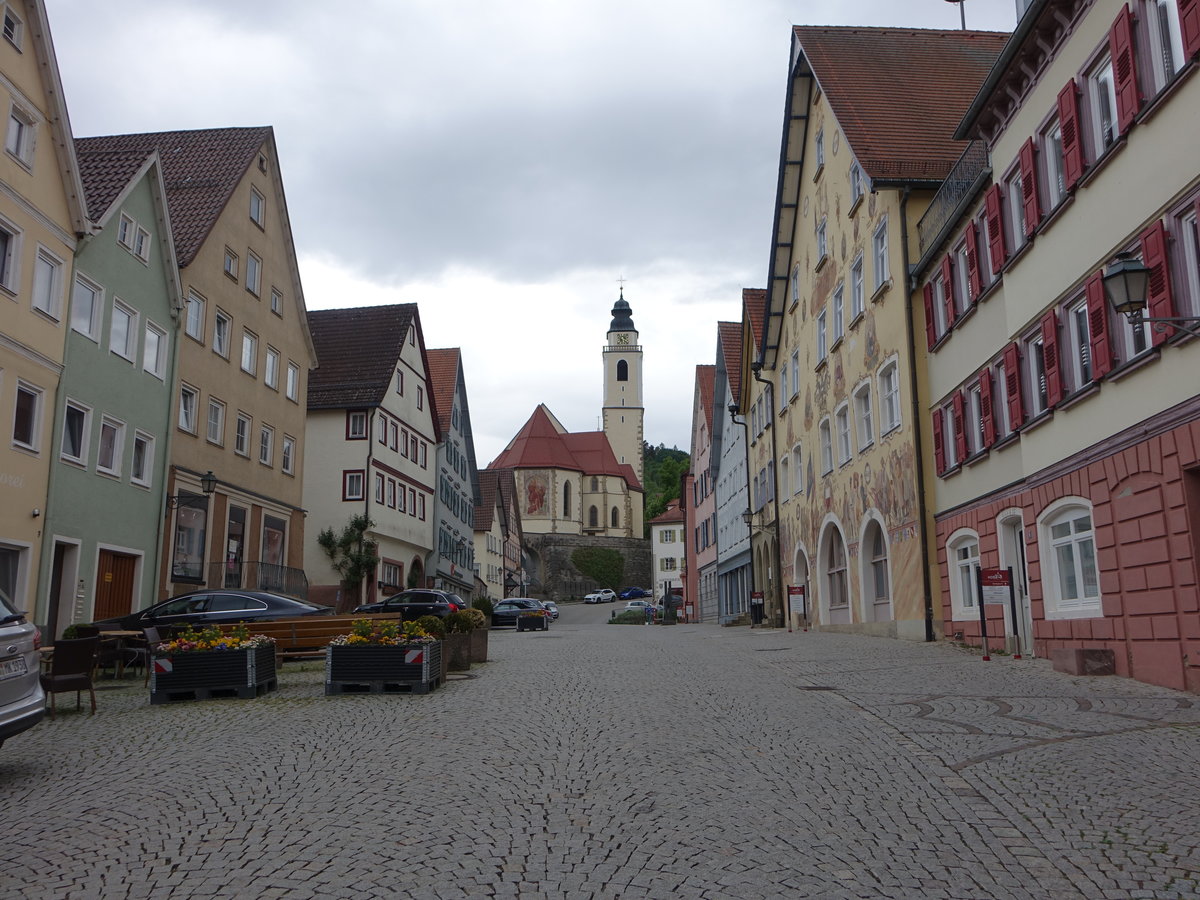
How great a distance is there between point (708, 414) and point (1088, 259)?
40.3 m

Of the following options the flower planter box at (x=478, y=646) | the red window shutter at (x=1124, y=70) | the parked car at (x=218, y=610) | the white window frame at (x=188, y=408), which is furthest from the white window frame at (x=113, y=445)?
the red window shutter at (x=1124, y=70)

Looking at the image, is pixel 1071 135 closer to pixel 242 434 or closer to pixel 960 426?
pixel 960 426

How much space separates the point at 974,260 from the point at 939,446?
4.45 m

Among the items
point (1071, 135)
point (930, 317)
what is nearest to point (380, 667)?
point (1071, 135)

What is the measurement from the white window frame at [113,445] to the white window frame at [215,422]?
16.2 ft

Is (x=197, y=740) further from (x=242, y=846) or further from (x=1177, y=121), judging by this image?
(x=1177, y=121)

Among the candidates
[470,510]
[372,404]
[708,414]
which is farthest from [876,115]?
[470,510]

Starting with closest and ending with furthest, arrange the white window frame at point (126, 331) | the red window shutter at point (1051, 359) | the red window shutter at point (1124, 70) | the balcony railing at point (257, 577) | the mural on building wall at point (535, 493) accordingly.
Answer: the red window shutter at point (1124, 70), the red window shutter at point (1051, 359), the white window frame at point (126, 331), the balcony railing at point (257, 577), the mural on building wall at point (535, 493)

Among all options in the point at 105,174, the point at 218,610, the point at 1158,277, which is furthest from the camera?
the point at 105,174

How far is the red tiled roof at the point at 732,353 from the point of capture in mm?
47312

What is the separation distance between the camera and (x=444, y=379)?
181 ft

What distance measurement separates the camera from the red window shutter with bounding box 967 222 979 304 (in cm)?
1967

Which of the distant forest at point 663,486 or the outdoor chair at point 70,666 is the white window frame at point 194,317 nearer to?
the outdoor chair at point 70,666

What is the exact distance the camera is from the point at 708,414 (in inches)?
2164
